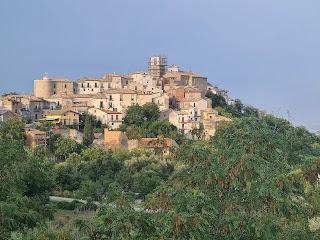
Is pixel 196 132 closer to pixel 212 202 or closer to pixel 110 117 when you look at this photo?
pixel 110 117

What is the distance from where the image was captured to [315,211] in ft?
31.1

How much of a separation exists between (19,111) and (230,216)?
148ft

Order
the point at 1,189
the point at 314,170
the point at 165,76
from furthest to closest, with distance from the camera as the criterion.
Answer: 1. the point at 165,76
2. the point at 1,189
3. the point at 314,170

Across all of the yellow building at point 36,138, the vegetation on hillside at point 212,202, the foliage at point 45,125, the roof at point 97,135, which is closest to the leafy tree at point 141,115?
the roof at point 97,135

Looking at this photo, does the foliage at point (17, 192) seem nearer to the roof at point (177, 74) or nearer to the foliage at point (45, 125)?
the foliage at point (45, 125)

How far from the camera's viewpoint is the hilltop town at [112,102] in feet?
157

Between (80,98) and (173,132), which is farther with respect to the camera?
(80,98)

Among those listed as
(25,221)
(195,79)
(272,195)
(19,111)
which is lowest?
(25,221)

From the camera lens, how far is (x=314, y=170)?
8.33 metres

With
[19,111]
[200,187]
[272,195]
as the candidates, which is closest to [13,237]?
[200,187]

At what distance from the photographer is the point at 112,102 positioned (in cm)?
5269

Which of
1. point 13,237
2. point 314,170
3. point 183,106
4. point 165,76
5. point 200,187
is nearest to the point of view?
point 13,237

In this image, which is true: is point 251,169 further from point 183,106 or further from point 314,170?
point 183,106

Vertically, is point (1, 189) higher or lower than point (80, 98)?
Result: lower
